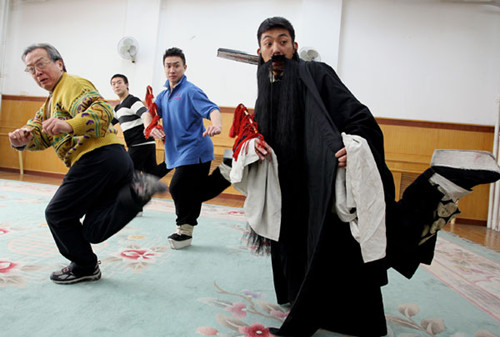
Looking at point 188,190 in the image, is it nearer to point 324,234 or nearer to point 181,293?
point 181,293

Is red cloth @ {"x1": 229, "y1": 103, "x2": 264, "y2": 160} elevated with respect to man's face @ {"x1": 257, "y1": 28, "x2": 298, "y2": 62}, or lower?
lower

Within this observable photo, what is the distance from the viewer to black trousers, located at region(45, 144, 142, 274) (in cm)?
148

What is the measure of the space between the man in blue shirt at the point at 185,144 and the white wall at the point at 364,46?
2.88m

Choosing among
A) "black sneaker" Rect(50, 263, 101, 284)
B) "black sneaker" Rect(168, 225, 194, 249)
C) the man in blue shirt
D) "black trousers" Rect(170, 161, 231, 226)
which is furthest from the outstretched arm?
"black sneaker" Rect(50, 263, 101, 284)

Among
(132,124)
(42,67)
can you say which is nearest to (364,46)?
(132,124)

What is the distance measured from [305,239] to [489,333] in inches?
35.3

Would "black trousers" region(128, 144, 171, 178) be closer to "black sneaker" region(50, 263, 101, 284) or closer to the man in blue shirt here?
the man in blue shirt

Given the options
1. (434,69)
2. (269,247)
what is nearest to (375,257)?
(269,247)

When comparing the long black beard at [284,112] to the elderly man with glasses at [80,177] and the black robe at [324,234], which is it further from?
the elderly man with glasses at [80,177]

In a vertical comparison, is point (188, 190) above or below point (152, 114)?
below

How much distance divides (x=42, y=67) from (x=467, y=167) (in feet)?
5.98

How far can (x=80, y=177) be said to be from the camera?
150cm

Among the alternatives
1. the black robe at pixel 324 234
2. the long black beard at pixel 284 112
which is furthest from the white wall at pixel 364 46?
the black robe at pixel 324 234

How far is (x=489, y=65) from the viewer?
15.4 feet
